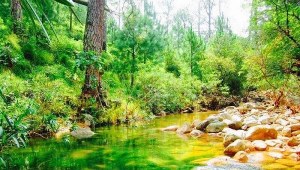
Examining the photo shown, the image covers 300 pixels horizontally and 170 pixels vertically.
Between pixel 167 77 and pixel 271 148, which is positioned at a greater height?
pixel 167 77

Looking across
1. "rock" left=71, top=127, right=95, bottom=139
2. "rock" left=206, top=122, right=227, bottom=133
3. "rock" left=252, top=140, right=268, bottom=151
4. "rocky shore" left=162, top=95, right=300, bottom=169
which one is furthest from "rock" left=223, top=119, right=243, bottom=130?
"rock" left=71, top=127, right=95, bottom=139

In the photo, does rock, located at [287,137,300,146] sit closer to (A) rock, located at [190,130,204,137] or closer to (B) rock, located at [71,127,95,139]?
(A) rock, located at [190,130,204,137]

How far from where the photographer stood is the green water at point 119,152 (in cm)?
476

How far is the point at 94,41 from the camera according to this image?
9.57 meters

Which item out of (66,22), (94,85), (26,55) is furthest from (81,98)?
(66,22)

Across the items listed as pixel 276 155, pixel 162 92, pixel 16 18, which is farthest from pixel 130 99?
pixel 276 155

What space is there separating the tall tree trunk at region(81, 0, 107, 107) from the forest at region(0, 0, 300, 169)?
0.09 ft

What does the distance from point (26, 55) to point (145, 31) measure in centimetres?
541

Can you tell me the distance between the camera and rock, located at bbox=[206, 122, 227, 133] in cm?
839

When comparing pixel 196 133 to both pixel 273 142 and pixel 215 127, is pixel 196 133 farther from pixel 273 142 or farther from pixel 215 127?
pixel 273 142

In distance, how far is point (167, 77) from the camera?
15.5 metres

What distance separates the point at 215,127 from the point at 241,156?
331cm

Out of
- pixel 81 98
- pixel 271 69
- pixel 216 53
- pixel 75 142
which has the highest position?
pixel 216 53

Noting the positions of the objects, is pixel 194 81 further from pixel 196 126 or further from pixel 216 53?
pixel 196 126
